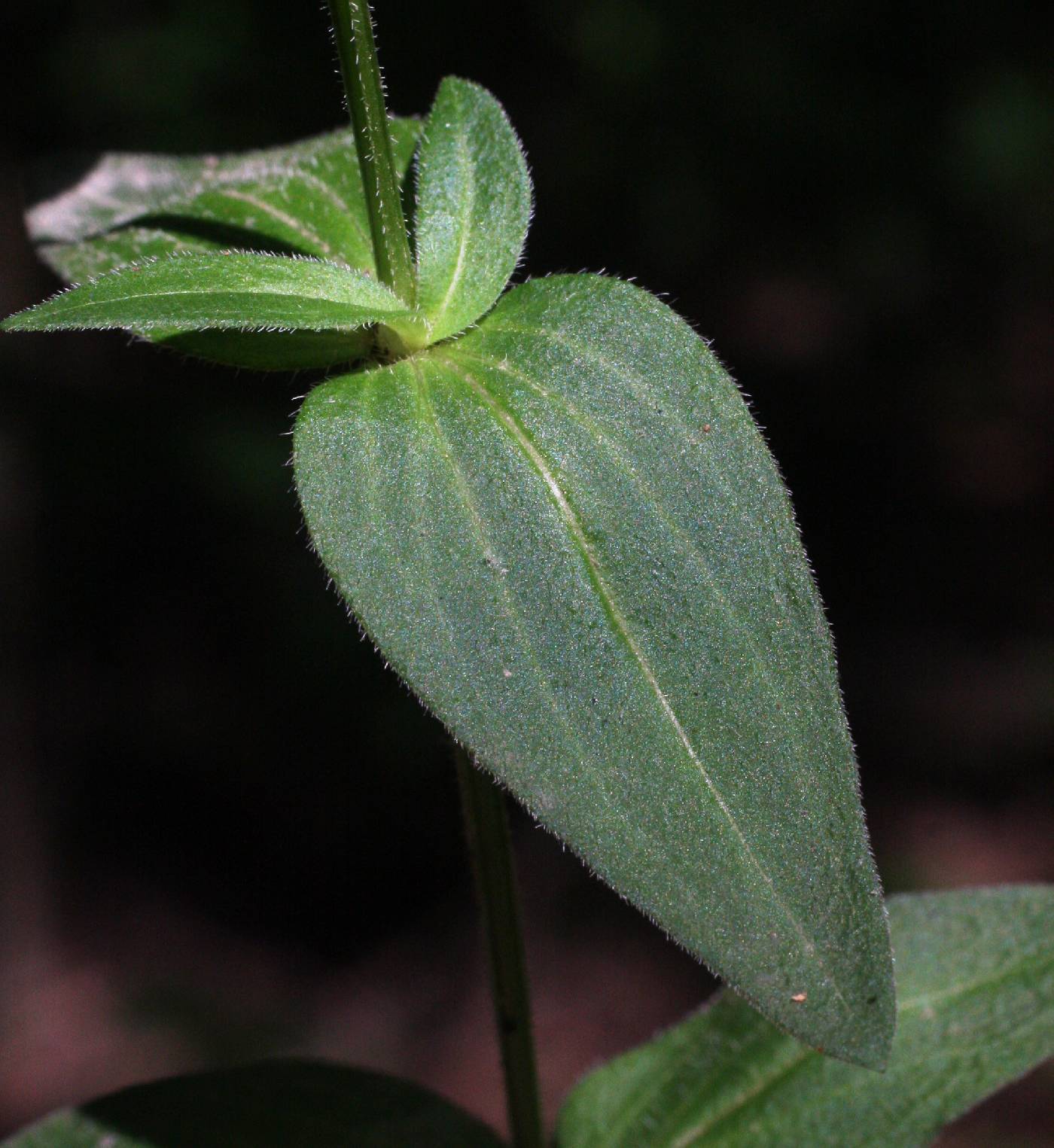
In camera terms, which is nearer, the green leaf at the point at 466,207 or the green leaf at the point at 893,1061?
the green leaf at the point at 466,207

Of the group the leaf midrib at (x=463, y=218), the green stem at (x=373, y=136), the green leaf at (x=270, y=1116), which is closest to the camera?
the green stem at (x=373, y=136)

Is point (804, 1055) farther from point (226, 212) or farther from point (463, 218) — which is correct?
point (226, 212)

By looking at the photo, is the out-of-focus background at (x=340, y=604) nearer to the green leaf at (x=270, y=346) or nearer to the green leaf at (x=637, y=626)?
the green leaf at (x=270, y=346)

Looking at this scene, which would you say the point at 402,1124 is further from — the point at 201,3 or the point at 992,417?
the point at 992,417

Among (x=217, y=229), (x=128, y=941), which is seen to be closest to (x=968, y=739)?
(x=128, y=941)

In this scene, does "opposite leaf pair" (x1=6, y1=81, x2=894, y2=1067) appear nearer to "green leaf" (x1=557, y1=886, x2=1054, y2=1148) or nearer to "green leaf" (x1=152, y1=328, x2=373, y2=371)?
"green leaf" (x1=152, y1=328, x2=373, y2=371)

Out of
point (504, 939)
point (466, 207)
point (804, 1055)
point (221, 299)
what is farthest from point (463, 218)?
point (804, 1055)

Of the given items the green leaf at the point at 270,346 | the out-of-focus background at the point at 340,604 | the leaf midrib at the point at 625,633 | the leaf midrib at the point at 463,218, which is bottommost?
the out-of-focus background at the point at 340,604

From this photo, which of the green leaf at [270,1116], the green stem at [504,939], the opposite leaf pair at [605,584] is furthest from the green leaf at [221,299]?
the green leaf at [270,1116]
